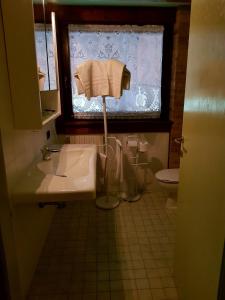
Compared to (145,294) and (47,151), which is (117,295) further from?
(47,151)

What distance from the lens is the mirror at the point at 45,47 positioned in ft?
5.70

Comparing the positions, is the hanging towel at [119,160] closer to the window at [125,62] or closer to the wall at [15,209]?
the window at [125,62]

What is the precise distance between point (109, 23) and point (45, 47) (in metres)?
0.92

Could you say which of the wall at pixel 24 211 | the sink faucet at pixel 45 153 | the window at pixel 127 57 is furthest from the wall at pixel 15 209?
the window at pixel 127 57

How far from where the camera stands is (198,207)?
1202 millimetres

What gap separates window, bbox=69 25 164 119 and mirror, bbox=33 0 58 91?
385mm

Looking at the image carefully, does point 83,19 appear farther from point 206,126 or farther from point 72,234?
point 72,234

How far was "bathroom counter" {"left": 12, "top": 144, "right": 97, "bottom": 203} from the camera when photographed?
1.34 meters

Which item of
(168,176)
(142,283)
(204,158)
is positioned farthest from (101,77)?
Answer: (142,283)

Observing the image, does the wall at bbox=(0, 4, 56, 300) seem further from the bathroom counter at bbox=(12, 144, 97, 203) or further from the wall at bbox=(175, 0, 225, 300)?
the wall at bbox=(175, 0, 225, 300)

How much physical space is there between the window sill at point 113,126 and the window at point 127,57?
0.08 m

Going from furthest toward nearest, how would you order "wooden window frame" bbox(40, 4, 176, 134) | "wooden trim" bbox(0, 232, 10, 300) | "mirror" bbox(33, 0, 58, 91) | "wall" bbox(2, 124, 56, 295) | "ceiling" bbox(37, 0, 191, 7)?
"wooden window frame" bbox(40, 4, 176, 134) → "ceiling" bbox(37, 0, 191, 7) → "mirror" bbox(33, 0, 58, 91) → "wall" bbox(2, 124, 56, 295) → "wooden trim" bbox(0, 232, 10, 300)

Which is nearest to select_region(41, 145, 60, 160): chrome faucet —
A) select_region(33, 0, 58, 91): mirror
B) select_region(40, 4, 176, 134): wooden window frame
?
select_region(33, 0, 58, 91): mirror

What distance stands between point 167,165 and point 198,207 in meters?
1.81
